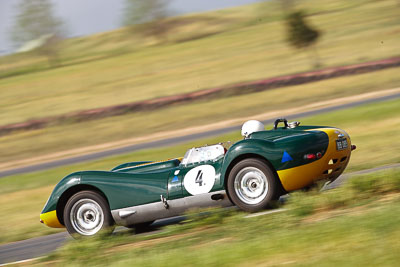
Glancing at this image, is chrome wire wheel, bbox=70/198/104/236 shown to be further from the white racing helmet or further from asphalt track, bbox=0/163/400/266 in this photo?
the white racing helmet

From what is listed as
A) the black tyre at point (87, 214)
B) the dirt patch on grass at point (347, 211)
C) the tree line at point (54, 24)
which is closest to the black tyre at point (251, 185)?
the dirt patch on grass at point (347, 211)

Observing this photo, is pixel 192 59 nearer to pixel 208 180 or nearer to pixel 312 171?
pixel 208 180

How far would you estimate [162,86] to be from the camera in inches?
1569

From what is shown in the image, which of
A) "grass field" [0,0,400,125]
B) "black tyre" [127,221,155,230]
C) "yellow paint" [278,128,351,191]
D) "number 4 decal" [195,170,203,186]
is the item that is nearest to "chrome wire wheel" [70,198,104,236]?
"black tyre" [127,221,155,230]

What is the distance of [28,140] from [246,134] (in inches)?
882

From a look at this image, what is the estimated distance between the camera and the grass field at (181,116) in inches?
1018

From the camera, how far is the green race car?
Answer: 7.06 metres

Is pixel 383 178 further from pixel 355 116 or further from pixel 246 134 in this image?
pixel 355 116

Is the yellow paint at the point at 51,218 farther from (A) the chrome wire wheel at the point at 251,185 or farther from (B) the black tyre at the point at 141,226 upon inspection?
(A) the chrome wire wheel at the point at 251,185

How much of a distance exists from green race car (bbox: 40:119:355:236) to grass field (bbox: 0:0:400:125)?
28.4 meters

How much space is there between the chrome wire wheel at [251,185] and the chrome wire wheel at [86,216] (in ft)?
6.21

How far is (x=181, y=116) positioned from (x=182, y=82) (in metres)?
12.6

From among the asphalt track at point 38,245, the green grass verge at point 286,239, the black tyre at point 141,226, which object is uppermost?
the green grass verge at point 286,239

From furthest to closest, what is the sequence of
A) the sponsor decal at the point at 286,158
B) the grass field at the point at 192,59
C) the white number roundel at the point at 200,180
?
the grass field at the point at 192,59, the white number roundel at the point at 200,180, the sponsor decal at the point at 286,158
